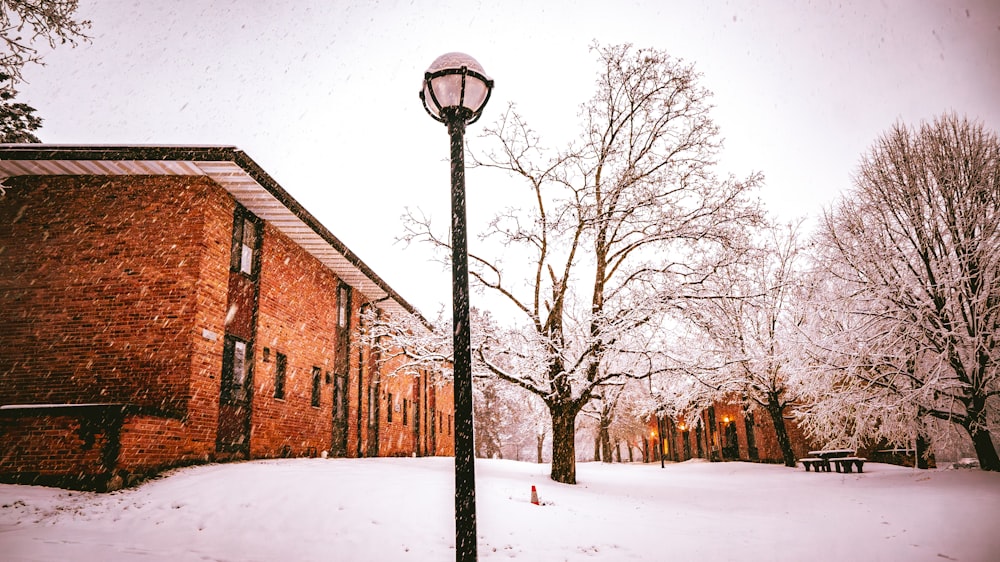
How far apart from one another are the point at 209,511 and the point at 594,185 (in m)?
11.9

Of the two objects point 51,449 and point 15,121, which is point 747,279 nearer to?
point 51,449

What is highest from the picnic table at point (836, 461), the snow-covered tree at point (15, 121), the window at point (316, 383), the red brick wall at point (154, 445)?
the snow-covered tree at point (15, 121)

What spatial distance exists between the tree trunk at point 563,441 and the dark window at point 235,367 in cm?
786

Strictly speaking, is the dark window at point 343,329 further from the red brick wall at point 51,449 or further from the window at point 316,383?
the red brick wall at point 51,449

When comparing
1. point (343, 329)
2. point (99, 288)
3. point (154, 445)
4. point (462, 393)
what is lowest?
point (154, 445)

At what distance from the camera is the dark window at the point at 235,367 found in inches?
462

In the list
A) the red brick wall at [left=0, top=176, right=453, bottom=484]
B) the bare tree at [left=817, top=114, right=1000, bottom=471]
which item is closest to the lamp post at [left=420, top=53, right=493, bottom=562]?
the red brick wall at [left=0, top=176, right=453, bottom=484]

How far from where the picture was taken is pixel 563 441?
14.1 metres

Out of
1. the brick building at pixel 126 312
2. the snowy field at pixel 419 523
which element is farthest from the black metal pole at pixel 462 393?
the brick building at pixel 126 312

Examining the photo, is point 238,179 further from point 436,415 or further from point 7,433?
point 436,415

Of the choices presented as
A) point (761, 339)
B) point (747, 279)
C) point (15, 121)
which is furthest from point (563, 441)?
point (15, 121)

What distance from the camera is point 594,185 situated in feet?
48.9

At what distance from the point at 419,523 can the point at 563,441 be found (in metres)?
7.12

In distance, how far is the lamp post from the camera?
335 centimetres
